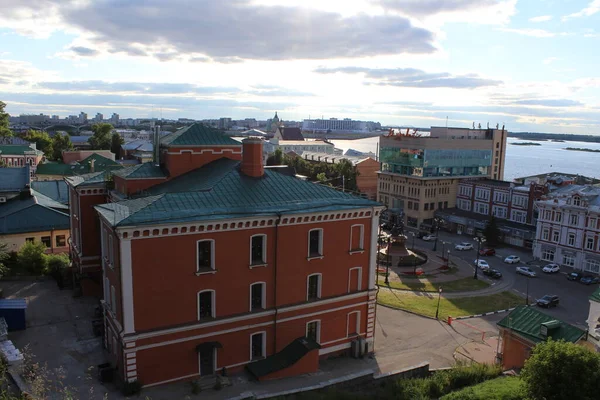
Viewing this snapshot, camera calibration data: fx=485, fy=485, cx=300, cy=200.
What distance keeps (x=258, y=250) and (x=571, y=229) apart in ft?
145

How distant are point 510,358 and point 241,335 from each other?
15677mm

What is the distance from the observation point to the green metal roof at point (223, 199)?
22688 millimetres

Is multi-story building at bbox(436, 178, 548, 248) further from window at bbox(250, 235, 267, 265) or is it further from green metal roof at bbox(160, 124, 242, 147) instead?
window at bbox(250, 235, 267, 265)

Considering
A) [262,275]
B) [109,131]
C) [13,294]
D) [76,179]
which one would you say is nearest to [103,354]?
[262,275]

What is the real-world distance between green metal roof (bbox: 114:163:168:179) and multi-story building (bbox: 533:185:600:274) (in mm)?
45647

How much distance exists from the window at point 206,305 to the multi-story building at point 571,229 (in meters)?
45.7

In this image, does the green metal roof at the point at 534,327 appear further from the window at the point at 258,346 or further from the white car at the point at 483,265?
the white car at the point at 483,265

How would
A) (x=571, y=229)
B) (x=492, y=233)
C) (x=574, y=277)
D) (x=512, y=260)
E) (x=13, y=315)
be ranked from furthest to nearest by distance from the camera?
1. (x=492, y=233)
2. (x=512, y=260)
3. (x=571, y=229)
4. (x=574, y=277)
5. (x=13, y=315)

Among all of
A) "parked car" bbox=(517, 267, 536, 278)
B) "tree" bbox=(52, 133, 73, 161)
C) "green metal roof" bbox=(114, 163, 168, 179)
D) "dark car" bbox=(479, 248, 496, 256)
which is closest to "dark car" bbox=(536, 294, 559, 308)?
"parked car" bbox=(517, 267, 536, 278)

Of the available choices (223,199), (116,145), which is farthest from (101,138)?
(223,199)

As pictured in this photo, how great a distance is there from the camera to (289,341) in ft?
88.0

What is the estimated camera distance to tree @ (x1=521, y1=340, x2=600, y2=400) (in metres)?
18.9

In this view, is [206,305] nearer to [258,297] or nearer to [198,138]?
[258,297]

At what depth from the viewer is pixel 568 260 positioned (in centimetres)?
5550
